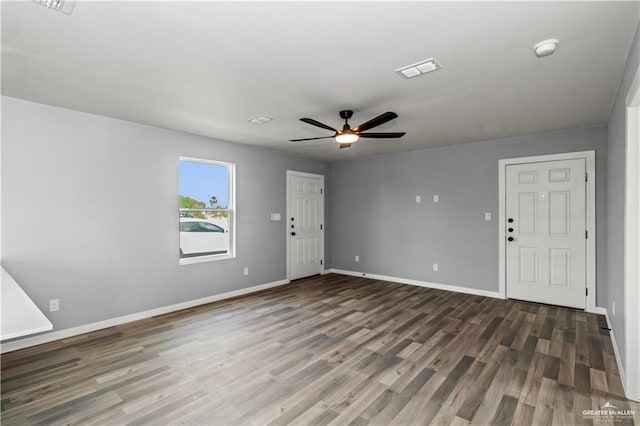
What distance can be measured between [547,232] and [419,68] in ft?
12.1

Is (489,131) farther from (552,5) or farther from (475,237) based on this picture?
(552,5)

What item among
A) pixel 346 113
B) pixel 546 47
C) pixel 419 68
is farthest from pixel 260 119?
pixel 546 47

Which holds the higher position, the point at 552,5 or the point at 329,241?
the point at 552,5

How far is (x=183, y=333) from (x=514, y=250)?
16.2ft

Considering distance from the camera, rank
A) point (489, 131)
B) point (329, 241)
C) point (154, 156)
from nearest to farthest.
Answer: point (154, 156) < point (489, 131) < point (329, 241)

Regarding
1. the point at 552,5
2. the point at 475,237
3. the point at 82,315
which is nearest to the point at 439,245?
the point at 475,237

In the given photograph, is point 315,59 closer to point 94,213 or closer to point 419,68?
point 419,68

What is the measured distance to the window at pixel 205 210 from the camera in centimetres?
462

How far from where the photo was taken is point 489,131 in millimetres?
4559

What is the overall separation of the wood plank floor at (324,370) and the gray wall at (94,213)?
17.9 inches

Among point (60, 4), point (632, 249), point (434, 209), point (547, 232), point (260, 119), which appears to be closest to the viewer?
point (60, 4)

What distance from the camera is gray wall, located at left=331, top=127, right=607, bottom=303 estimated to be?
475 cm

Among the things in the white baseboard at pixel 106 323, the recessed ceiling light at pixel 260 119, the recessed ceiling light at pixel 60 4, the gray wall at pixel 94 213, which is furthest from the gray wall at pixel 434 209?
the recessed ceiling light at pixel 60 4

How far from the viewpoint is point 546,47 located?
2184mm
